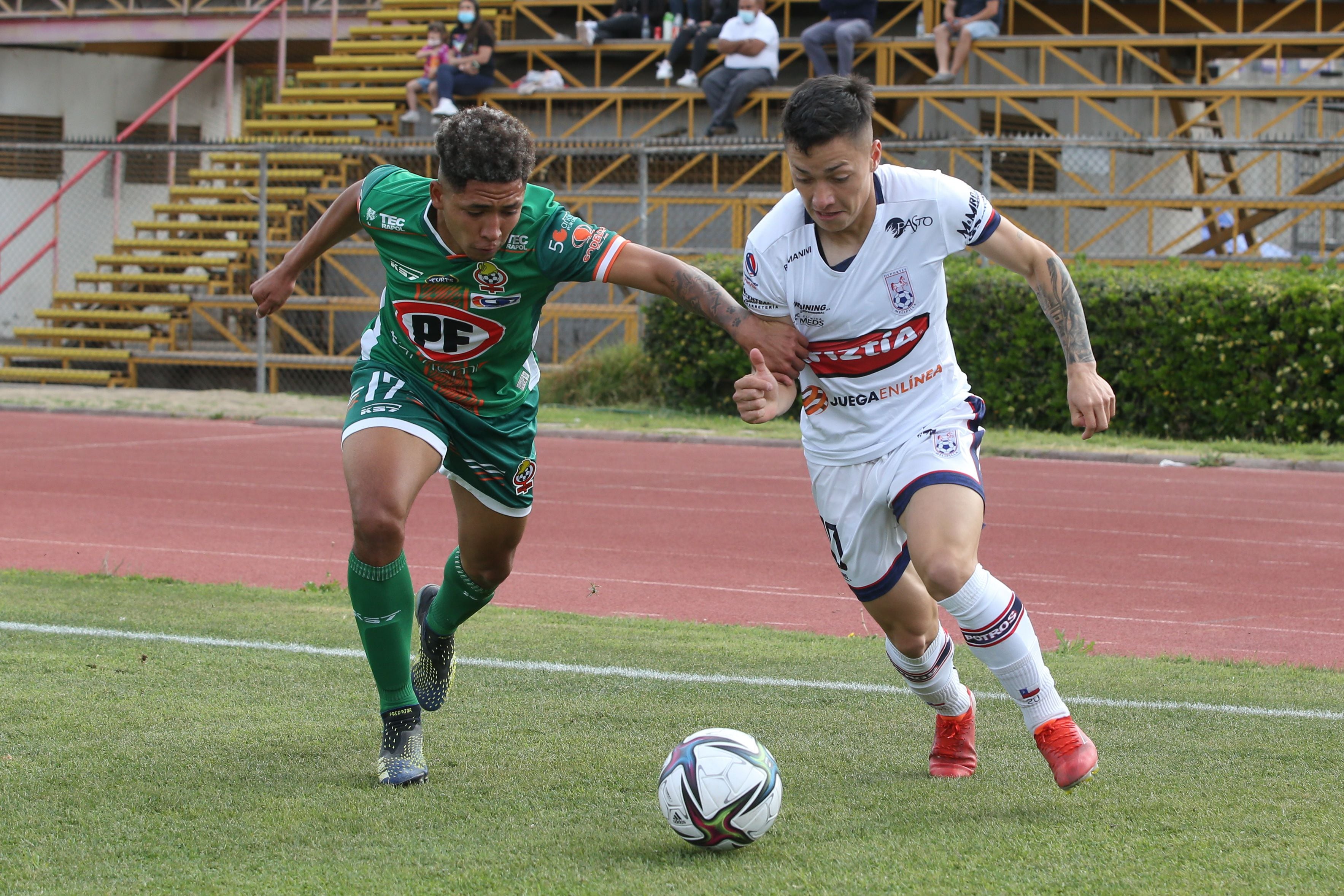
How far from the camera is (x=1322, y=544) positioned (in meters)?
9.91

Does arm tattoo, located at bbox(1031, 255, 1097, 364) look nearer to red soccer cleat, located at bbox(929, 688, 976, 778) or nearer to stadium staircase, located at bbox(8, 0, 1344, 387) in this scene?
red soccer cleat, located at bbox(929, 688, 976, 778)

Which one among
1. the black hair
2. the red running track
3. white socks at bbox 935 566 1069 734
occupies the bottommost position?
the red running track

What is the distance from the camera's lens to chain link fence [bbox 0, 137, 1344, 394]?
733 inches

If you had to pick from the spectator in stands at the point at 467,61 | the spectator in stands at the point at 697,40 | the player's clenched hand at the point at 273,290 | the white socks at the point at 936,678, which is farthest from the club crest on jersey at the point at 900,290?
the spectator in stands at the point at 467,61

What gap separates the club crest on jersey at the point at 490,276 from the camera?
4816 mm

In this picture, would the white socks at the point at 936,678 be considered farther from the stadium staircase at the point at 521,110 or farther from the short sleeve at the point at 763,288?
the stadium staircase at the point at 521,110

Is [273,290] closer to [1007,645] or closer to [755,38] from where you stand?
[1007,645]

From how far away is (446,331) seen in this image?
16.2 feet

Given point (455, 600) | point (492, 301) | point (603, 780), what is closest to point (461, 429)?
point (492, 301)

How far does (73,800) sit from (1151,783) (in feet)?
10.4

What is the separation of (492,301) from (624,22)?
19.0 metres

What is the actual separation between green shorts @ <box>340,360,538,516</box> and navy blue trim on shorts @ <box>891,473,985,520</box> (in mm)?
1320

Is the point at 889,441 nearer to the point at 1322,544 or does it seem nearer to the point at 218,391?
the point at 1322,544

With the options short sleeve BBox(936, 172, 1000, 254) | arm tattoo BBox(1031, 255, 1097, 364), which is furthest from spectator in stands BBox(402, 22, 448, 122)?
arm tattoo BBox(1031, 255, 1097, 364)
